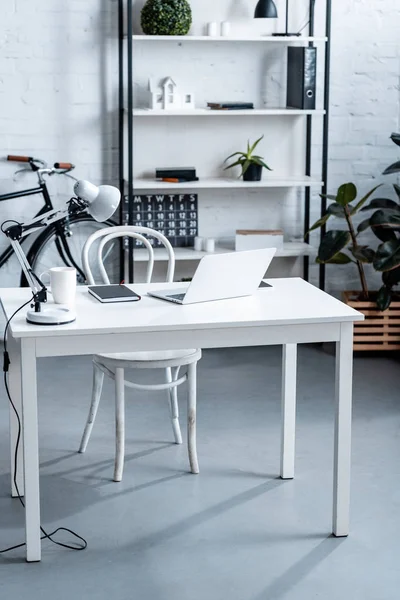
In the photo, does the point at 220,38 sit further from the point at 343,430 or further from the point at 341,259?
the point at 343,430

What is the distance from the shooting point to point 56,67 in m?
5.01

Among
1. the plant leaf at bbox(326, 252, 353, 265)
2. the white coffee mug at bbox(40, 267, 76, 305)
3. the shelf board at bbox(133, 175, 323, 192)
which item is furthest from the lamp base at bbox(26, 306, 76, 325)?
the plant leaf at bbox(326, 252, 353, 265)

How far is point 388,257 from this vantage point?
15.5 feet

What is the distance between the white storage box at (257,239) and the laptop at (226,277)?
→ 200 cm

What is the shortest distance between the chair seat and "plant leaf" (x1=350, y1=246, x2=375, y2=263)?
5.98ft

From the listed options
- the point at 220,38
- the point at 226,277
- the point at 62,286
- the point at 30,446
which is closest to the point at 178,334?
the point at 226,277

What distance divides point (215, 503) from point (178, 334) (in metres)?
0.75

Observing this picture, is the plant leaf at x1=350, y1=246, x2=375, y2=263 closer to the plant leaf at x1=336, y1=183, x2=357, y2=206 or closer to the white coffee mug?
the plant leaf at x1=336, y1=183, x2=357, y2=206

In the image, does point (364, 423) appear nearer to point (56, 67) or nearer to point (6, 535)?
point (6, 535)

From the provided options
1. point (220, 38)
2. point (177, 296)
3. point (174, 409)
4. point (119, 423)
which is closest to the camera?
point (177, 296)

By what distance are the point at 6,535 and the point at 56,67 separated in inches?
110

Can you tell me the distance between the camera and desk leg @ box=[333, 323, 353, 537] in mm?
2936

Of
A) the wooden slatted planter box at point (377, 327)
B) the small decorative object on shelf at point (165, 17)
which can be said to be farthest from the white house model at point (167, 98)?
the wooden slatted planter box at point (377, 327)

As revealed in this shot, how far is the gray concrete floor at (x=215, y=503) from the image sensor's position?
2.74 metres
